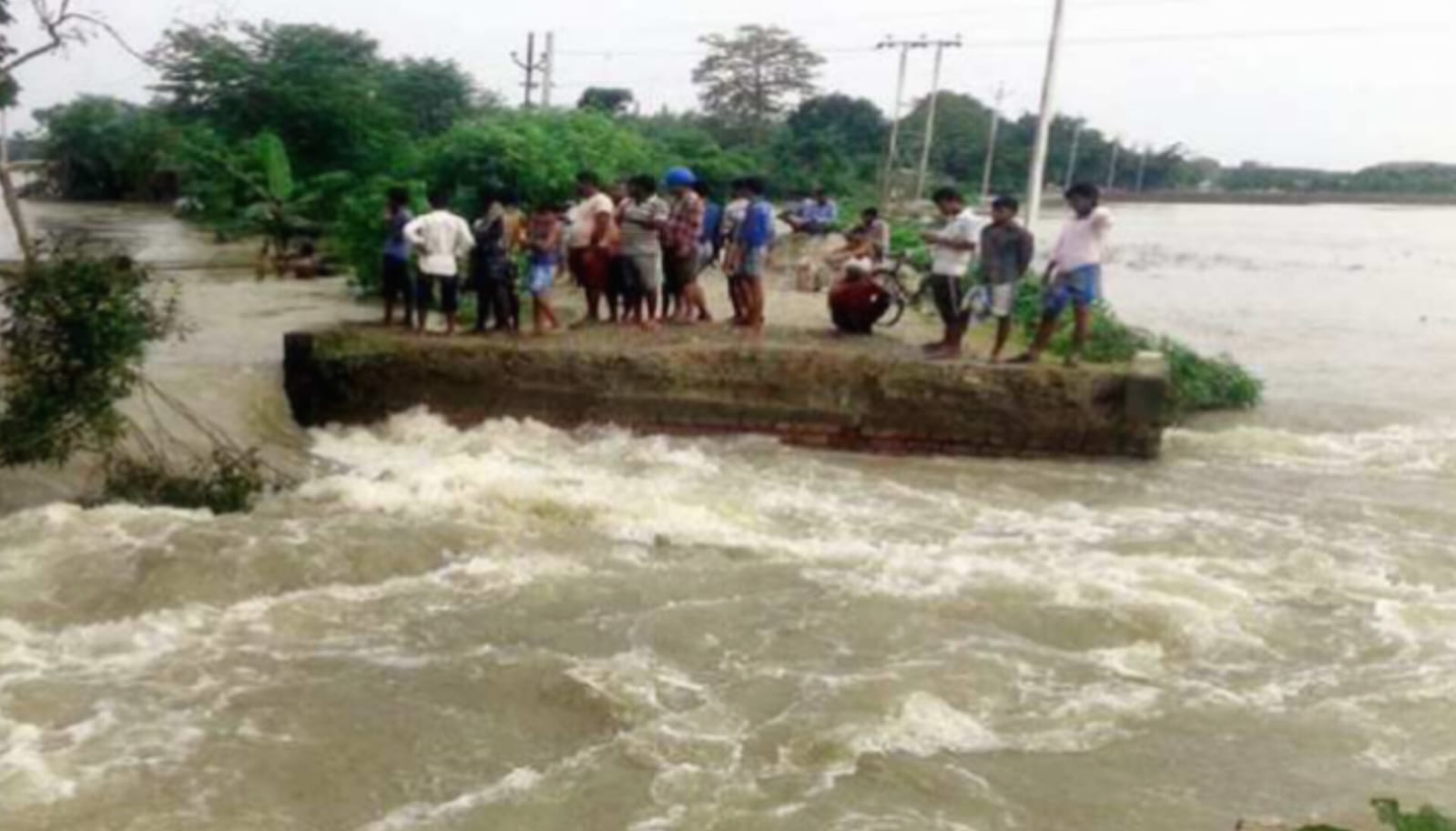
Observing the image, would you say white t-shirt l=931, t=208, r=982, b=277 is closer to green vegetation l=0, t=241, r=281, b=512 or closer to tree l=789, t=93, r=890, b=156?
green vegetation l=0, t=241, r=281, b=512

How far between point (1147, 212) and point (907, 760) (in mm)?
81243

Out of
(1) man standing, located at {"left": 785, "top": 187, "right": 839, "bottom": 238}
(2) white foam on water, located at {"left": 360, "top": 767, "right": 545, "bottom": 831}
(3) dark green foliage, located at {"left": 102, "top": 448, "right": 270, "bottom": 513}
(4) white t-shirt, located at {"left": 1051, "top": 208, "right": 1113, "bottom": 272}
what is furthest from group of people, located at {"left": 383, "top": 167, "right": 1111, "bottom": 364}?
(2) white foam on water, located at {"left": 360, "top": 767, "right": 545, "bottom": 831}

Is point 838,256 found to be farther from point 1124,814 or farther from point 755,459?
point 1124,814

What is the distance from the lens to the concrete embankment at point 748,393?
1151 cm

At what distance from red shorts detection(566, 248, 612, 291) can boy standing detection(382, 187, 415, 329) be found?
5.02 ft

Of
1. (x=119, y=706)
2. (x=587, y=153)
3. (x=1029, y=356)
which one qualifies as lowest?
(x=119, y=706)

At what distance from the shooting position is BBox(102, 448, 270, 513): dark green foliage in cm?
895

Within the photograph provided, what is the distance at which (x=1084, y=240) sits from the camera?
35.7ft

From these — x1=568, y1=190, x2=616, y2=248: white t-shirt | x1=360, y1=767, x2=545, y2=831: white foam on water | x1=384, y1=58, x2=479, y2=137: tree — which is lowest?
x1=360, y1=767, x2=545, y2=831: white foam on water

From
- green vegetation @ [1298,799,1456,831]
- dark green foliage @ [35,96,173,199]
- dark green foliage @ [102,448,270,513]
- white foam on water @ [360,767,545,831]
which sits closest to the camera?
green vegetation @ [1298,799,1456,831]

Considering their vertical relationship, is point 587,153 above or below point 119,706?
above

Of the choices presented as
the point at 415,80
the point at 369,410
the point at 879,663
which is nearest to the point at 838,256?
the point at 369,410

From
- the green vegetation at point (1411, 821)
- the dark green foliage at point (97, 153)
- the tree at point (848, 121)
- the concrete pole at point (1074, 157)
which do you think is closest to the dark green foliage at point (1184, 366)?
the green vegetation at point (1411, 821)

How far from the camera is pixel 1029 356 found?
1172 centimetres
